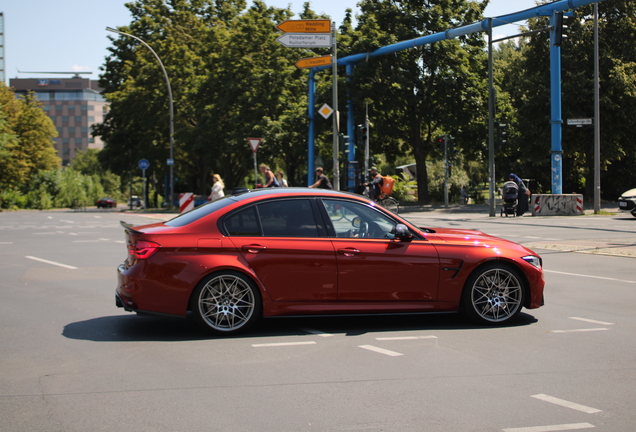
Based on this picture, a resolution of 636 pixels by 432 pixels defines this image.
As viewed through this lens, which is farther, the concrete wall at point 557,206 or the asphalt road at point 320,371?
the concrete wall at point 557,206

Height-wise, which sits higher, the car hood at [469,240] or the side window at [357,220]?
the side window at [357,220]

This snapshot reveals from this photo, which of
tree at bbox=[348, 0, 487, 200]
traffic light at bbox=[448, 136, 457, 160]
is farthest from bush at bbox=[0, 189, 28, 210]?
traffic light at bbox=[448, 136, 457, 160]

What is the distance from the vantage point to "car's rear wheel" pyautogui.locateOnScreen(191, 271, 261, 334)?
670cm

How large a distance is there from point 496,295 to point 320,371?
2.54 meters

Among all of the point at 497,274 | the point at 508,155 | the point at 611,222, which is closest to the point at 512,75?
the point at 508,155

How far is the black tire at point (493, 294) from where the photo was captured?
23.7 ft

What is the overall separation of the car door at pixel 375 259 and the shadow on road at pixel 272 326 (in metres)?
0.39

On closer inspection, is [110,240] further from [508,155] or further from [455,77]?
[508,155]

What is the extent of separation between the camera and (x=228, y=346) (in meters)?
6.44

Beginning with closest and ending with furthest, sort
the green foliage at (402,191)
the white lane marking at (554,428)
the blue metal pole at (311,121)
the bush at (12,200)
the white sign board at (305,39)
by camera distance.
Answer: the white lane marking at (554,428) → the white sign board at (305,39) → the blue metal pole at (311,121) → the green foliage at (402,191) → the bush at (12,200)

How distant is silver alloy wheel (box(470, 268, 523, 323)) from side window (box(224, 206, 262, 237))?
7.45 ft

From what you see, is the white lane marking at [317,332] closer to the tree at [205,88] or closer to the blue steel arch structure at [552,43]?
the blue steel arch structure at [552,43]

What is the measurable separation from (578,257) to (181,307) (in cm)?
937

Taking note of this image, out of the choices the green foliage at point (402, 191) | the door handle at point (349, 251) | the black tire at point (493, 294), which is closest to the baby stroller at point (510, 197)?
the green foliage at point (402, 191)
